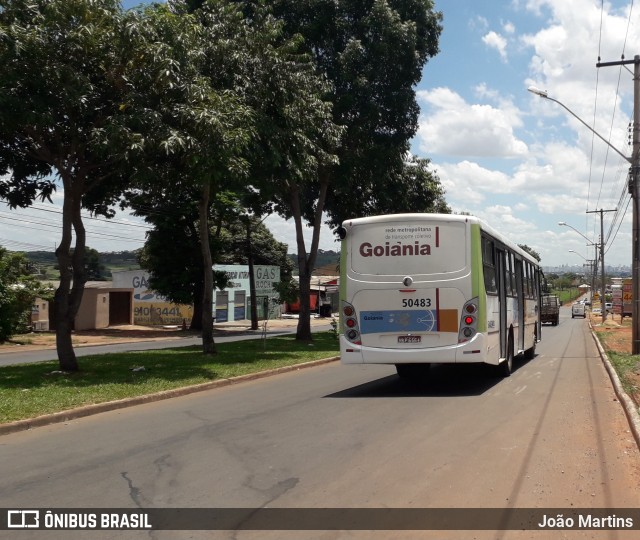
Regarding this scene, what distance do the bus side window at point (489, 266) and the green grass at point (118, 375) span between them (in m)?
6.16

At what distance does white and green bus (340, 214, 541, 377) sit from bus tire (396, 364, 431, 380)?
205 centimetres

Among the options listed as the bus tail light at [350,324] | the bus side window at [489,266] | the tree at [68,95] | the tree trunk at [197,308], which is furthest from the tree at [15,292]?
the bus side window at [489,266]

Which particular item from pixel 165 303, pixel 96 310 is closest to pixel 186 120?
pixel 96 310

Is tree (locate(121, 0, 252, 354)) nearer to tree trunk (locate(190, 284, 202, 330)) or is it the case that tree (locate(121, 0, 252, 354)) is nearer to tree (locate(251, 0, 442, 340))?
tree (locate(251, 0, 442, 340))

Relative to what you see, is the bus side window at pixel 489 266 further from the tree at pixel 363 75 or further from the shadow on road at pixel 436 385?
the tree at pixel 363 75

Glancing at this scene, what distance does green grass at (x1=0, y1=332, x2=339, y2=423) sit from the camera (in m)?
11.6

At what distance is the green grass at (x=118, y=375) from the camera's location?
11.6 metres

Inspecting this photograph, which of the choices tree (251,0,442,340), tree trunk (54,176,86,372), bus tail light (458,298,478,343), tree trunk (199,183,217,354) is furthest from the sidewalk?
bus tail light (458,298,478,343)

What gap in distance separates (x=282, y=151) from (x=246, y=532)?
15.8 metres

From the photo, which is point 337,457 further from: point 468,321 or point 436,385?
point 436,385

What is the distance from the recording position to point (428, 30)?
1155 inches

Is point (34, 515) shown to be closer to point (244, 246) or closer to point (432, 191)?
point (432, 191)

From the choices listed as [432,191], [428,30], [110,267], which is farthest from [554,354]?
[110,267]

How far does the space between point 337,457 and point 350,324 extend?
566cm
